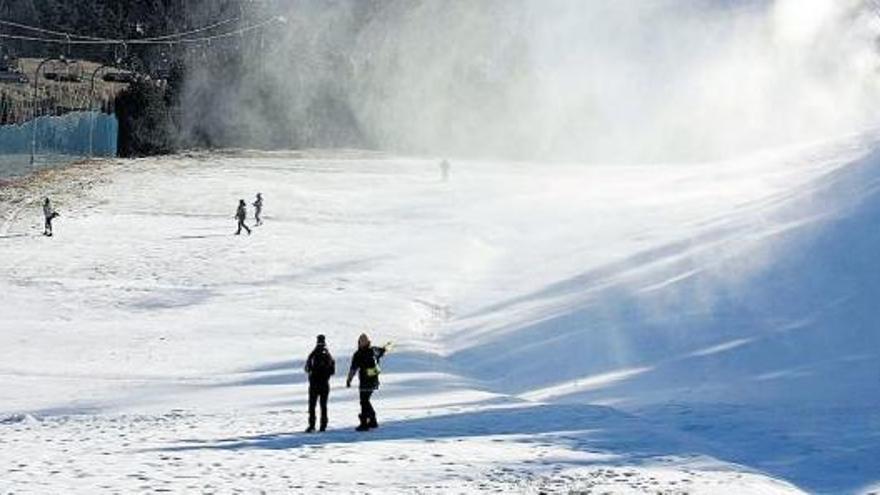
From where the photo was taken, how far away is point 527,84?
127750 millimetres

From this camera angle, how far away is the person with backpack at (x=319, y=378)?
1916 cm

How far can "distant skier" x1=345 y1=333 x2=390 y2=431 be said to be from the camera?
19.4 meters

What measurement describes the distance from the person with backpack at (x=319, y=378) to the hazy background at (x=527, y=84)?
83.0 metres

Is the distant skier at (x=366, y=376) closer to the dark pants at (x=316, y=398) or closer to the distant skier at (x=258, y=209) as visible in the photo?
the dark pants at (x=316, y=398)

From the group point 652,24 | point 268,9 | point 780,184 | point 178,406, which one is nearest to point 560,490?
point 178,406

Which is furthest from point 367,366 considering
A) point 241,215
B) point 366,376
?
point 241,215

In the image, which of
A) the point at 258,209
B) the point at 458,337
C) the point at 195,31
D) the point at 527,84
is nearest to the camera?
the point at 458,337

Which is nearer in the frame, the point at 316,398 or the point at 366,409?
the point at 316,398

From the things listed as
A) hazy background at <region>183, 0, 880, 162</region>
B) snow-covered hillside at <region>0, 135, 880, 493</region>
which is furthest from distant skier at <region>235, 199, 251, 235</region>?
hazy background at <region>183, 0, 880, 162</region>

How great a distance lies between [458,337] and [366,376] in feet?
44.2

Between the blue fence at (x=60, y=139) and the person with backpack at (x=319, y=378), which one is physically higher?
the blue fence at (x=60, y=139)

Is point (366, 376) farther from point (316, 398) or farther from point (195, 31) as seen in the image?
point (195, 31)

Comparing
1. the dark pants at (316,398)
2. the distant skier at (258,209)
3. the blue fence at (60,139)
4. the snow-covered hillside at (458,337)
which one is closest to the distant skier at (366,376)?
the snow-covered hillside at (458,337)

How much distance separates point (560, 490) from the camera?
15.4 m
